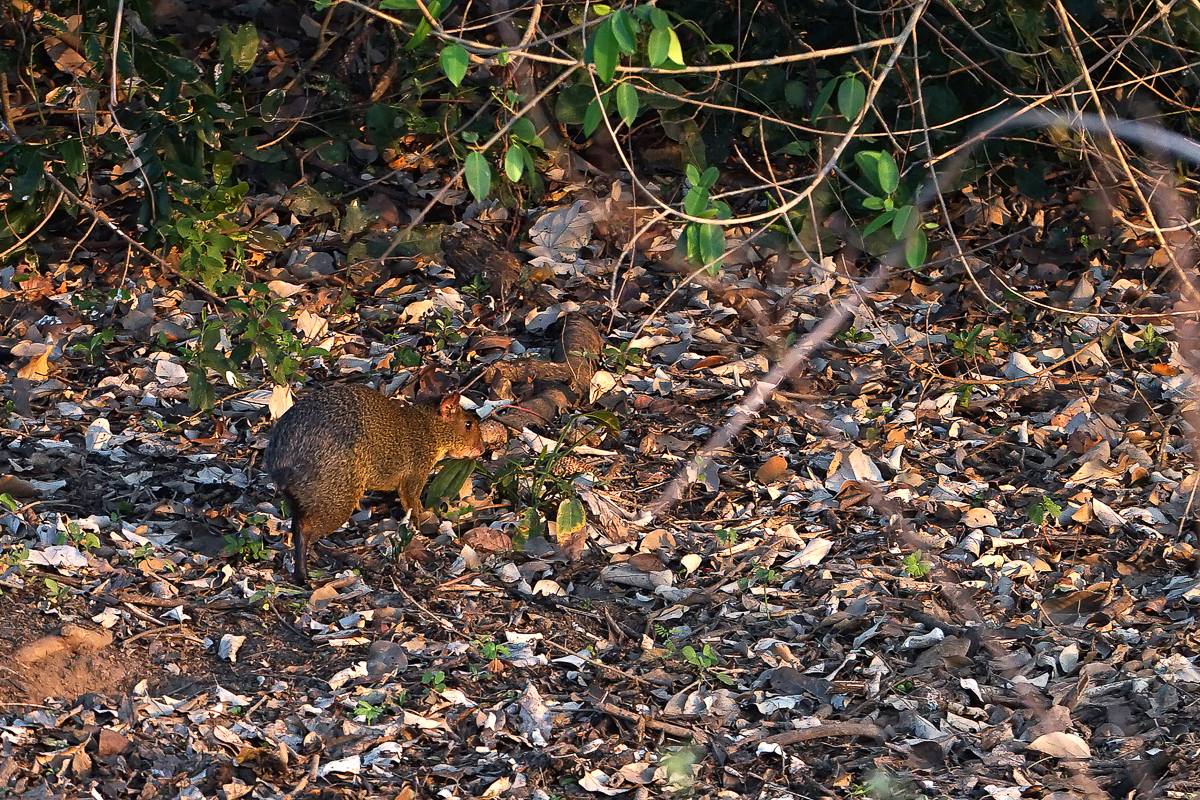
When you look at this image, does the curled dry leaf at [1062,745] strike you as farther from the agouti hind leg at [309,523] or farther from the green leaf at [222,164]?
the green leaf at [222,164]

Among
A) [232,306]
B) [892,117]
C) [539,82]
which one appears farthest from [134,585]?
[892,117]

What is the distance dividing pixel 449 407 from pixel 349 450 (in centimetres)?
57

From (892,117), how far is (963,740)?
11.3 ft

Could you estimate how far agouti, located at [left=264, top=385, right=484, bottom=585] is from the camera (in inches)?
161

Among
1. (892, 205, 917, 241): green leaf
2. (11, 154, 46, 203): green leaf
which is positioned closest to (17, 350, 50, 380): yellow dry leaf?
(11, 154, 46, 203): green leaf

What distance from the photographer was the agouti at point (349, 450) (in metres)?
4.08

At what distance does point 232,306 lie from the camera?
4621 mm

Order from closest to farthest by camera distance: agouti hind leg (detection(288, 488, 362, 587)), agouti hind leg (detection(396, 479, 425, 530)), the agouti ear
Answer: agouti hind leg (detection(288, 488, 362, 587)) < agouti hind leg (detection(396, 479, 425, 530)) < the agouti ear

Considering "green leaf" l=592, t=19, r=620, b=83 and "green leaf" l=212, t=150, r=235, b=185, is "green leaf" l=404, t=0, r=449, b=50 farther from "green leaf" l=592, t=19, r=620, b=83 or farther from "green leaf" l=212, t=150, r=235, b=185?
"green leaf" l=212, t=150, r=235, b=185

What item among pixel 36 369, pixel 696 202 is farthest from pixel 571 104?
pixel 696 202

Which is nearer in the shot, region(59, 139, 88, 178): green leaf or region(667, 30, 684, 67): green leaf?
region(667, 30, 684, 67): green leaf

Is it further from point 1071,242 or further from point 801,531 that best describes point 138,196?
point 1071,242

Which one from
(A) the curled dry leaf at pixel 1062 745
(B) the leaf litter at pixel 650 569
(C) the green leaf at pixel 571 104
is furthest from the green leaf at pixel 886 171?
(C) the green leaf at pixel 571 104

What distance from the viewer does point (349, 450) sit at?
4219mm
